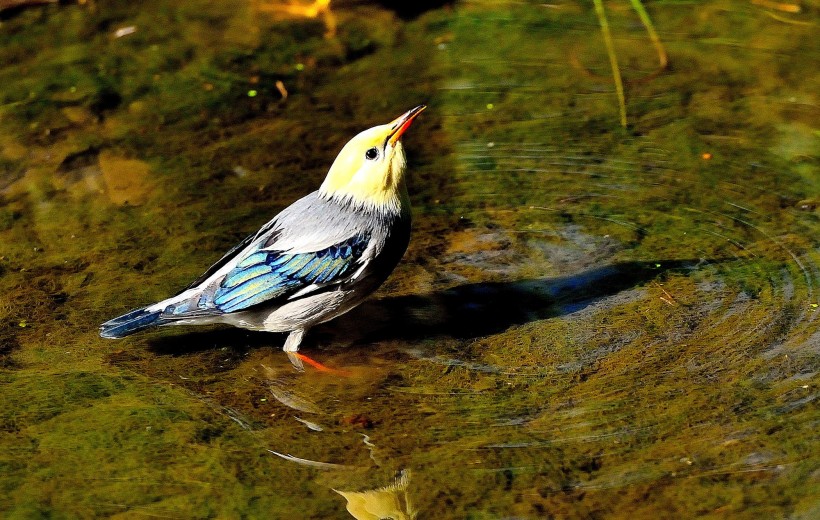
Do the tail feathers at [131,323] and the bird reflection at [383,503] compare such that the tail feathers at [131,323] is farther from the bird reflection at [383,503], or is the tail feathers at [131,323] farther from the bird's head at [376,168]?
the bird reflection at [383,503]

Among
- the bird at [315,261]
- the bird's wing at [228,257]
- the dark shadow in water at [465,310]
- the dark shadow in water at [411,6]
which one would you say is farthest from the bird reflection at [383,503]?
the dark shadow in water at [411,6]

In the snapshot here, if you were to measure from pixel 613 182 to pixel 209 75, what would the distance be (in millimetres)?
3476

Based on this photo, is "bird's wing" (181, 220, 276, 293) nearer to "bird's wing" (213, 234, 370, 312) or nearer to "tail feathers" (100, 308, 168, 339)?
"bird's wing" (213, 234, 370, 312)

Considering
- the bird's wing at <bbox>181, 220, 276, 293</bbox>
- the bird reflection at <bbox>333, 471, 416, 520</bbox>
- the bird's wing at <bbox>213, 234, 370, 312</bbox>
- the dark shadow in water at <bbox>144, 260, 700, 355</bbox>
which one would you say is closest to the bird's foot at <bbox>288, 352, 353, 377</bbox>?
the dark shadow in water at <bbox>144, 260, 700, 355</bbox>

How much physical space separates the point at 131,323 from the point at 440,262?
6.13ft

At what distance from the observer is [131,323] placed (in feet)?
18.7

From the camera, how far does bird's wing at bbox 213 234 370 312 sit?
5.77 metres

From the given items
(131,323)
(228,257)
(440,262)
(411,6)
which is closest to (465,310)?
(440,262)

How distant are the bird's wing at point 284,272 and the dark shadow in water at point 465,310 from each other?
1.35ft

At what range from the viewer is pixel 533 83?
8.62m

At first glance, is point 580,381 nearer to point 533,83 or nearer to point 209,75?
point 533,83

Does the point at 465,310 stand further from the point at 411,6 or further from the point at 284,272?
the point at 411,6

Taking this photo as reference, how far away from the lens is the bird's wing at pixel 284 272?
5.77 metres

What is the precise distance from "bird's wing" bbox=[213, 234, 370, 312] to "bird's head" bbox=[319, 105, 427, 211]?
10.1 inches
